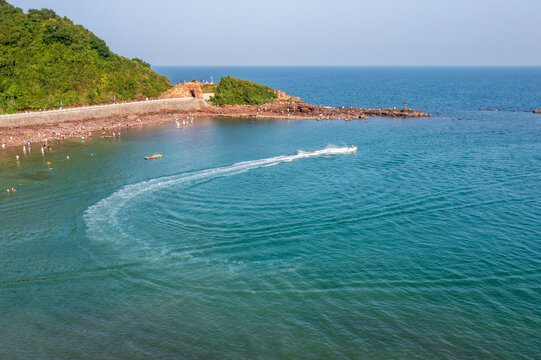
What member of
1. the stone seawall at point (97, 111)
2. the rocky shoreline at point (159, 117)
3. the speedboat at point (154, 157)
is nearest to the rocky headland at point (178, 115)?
the rocky shoreline at point (159, 117)

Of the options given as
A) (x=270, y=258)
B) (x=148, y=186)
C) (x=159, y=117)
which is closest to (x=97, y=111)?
(x=159, y=117)

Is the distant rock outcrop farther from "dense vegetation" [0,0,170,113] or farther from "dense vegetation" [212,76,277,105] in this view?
"dense vegetation" [212,76,277,105]

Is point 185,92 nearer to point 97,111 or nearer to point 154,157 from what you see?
point 97,111

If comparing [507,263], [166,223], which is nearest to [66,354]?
[166,223]

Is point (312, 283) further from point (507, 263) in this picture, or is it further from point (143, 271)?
point (507, 263)

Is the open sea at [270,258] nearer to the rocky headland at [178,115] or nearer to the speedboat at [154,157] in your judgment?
the speedboat at [154,157]

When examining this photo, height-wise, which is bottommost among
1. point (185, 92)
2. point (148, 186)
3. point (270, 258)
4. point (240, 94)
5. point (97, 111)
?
point (270, 258)
